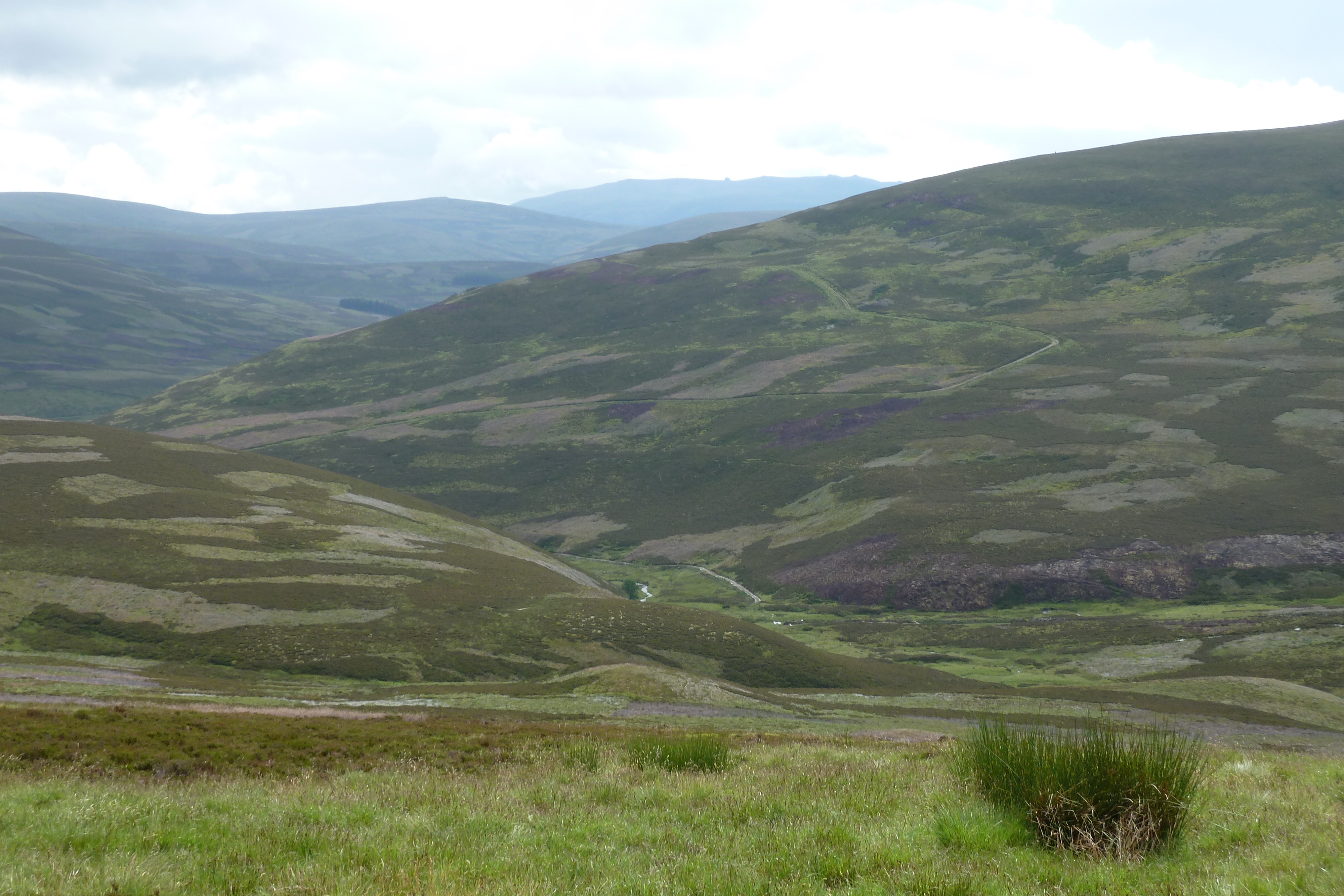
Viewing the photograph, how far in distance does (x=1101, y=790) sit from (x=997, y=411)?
163318 millimetres

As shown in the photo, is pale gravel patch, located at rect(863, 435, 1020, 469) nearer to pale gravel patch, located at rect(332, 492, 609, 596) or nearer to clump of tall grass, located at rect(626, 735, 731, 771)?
pale gravel patch, located at rect(332, 492, 609, 596)

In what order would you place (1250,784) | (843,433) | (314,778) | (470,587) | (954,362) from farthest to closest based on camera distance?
(954,362) → (843,433) → (470,587) → (314,778) → (1250,784)

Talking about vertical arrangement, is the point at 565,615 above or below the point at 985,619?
above

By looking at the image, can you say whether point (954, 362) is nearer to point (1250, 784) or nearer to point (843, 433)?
point (843, 433)

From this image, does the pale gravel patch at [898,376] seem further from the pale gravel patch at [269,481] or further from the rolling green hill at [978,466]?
the pale gravel patch at [269,481]

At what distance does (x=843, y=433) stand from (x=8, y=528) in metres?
131

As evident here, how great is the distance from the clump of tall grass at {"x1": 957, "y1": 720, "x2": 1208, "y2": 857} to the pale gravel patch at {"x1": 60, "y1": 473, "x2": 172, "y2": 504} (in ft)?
327

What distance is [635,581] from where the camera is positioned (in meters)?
128

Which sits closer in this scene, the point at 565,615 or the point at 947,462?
the point at 565,615

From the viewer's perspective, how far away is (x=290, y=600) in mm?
72938

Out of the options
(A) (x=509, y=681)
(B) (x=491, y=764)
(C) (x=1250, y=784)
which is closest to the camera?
(C) (x=1250, y=784)

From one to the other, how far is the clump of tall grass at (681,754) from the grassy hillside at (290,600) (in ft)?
132

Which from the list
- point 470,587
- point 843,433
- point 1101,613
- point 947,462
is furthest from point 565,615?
point 843,433

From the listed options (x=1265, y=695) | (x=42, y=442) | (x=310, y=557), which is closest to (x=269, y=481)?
(x=42, y=442)
